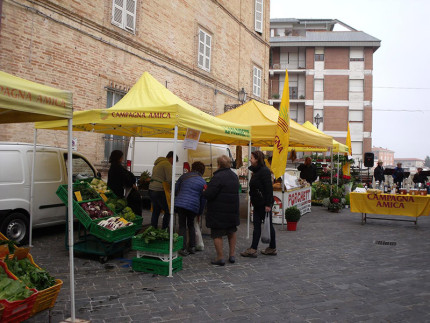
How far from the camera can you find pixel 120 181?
7.58 metres

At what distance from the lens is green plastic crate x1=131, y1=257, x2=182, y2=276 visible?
215 inches

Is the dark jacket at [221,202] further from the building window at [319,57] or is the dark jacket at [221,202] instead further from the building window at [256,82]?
the building window at [319,57]

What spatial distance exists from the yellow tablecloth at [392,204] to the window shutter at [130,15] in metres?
9.13

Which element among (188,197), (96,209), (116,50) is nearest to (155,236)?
(188,197)

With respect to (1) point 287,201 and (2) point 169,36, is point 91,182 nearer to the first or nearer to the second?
(1) point 287,201

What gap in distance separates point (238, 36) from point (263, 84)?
4051 millimetres

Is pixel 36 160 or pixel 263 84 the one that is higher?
pixel 263 84

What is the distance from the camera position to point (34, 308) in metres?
3.38

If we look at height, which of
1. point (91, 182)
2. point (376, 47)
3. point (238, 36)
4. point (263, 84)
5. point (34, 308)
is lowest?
point (34, 308)

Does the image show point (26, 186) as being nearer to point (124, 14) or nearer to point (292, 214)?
point (292, 214)

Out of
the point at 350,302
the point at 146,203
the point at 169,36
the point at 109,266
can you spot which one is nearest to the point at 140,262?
the point at 109,266

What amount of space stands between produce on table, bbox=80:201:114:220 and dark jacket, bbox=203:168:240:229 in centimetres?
183

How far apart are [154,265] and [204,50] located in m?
13.1

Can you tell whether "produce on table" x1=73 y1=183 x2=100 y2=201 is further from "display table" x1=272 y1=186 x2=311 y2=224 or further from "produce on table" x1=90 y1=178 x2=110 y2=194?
"display table" x1=272 y1=186 x2=311 y2=224
